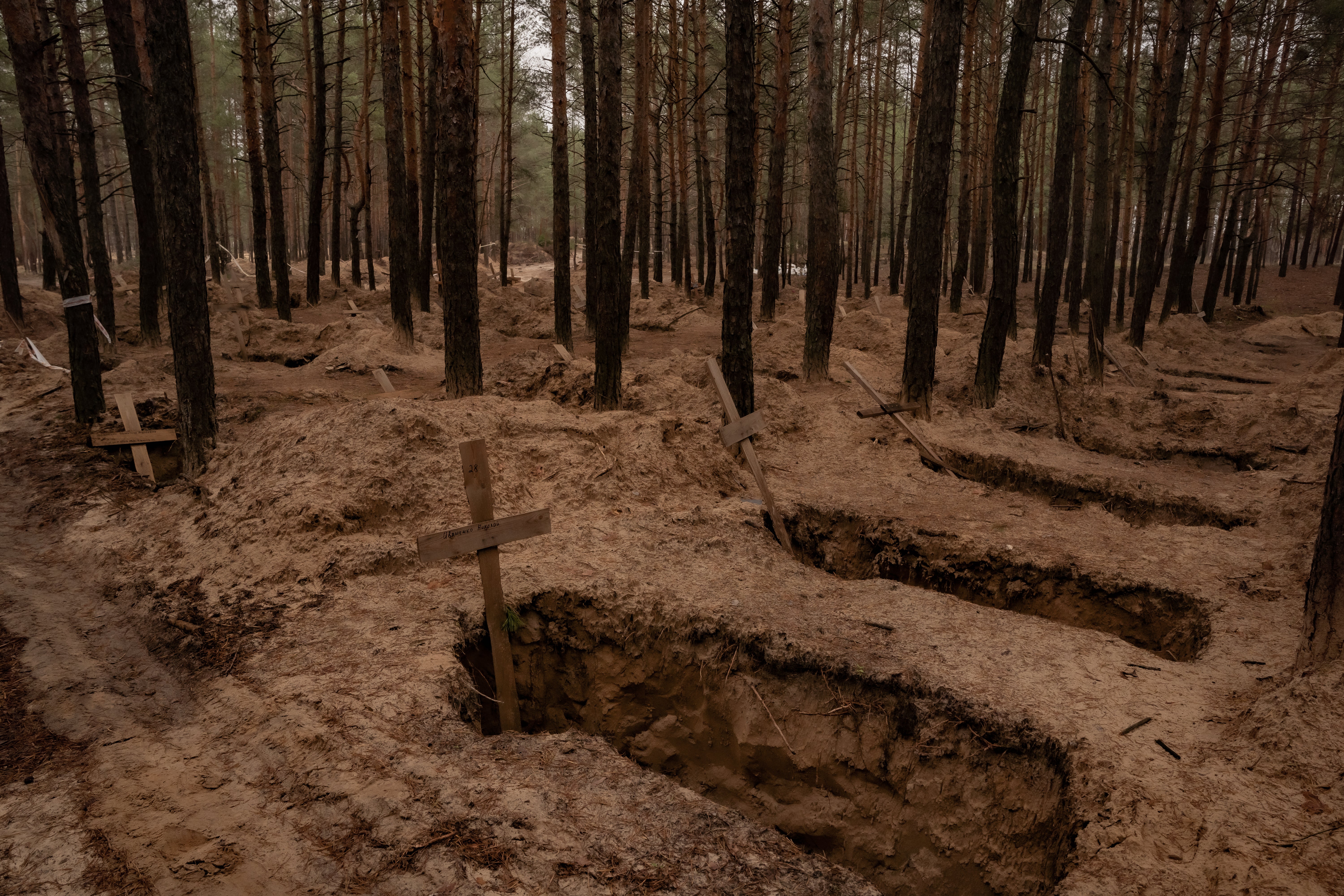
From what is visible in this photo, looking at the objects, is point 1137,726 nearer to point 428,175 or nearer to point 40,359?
point 40,359

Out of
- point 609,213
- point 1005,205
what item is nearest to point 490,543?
point 609,213

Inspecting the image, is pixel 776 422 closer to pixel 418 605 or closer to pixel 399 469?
pixel 399 469

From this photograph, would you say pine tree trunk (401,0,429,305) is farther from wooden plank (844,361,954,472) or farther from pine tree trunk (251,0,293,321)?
wooden plank (844,361,954,472)

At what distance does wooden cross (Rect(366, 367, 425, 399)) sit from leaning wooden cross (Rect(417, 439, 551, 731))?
20.5 feet

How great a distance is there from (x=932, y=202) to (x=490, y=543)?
8431 millimetres

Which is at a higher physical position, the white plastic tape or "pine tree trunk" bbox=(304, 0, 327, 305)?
"pine tree trunk" bbox=(304, 0, 327, 305)

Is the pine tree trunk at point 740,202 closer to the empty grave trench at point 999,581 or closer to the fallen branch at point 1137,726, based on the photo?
the empty grave trench at point 999,581

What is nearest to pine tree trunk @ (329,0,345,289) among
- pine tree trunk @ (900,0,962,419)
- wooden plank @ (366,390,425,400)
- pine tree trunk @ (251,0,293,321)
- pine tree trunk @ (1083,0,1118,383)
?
pine tree trunk @ (251,0,293,321)

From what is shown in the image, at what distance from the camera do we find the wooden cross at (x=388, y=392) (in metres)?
10.5

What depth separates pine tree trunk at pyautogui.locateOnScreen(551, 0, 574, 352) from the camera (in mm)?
13633

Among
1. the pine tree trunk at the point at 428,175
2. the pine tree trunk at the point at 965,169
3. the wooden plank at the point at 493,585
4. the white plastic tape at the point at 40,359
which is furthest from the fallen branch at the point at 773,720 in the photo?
the pine tree trunk at the point at 965,169

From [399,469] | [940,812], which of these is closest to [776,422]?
[399,469]

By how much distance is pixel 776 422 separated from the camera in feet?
34.6

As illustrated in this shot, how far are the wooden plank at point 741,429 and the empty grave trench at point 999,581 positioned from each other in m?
1.09
